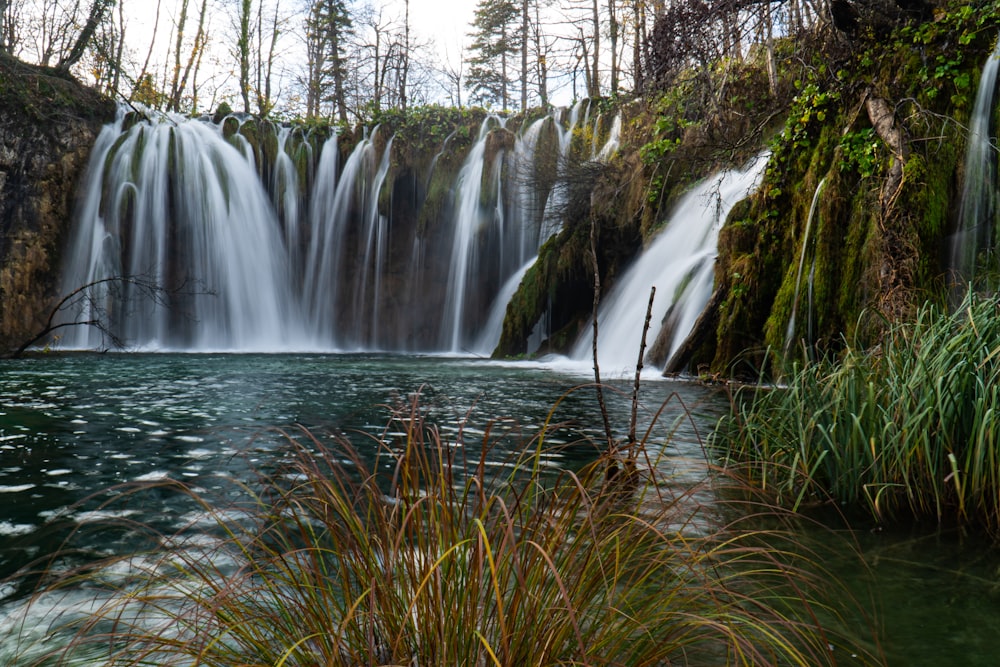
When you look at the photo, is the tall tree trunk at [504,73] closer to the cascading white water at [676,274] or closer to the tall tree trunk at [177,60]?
the tall tree trunk at [177,60]

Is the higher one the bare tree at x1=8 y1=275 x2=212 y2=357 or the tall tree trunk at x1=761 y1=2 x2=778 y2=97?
the tall tree trunk at x1=761 y1=2 x2=778 y2=97

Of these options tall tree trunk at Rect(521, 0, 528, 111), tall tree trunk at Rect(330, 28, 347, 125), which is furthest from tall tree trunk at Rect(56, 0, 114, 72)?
tall tree trunk at Rect(521, 0, 528, 111)

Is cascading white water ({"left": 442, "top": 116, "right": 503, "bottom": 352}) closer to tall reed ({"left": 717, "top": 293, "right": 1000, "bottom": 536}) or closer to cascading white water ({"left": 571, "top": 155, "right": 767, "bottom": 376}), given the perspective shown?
cascading white water ({"left": 571, "top": 155, "right": 767, "bottom": 376})

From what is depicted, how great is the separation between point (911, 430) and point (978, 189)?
4.52 m

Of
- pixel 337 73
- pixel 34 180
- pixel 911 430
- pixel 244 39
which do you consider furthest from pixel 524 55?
pixel 911 430

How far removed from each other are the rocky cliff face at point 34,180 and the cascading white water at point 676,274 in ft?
49.5

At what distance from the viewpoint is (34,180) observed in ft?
61.6

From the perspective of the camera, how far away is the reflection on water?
8.29ft

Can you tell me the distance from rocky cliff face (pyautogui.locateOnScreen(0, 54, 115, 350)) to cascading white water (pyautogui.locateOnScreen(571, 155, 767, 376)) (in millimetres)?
15098

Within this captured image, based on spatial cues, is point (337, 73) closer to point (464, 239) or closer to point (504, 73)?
point (504, 73)

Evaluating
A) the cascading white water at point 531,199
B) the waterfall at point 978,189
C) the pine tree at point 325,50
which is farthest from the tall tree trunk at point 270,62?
the waterfall at point 978,189

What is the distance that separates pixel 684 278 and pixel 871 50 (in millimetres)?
4280

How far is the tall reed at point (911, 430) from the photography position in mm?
3062

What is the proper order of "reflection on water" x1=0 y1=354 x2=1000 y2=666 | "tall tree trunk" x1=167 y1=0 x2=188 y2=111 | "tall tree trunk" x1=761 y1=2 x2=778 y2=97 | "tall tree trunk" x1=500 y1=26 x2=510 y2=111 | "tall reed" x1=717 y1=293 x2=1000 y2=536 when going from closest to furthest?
1. "reflection on water" x1=0 y1=354 x2=1000 y2=666
2. "tall reed" x1=717 y1=293 x2=1000 y2=536
3. "tall tree trunk" x1=761 y1=2 x2=778 y2=97
4. "tall tree trunk" x1=167 y1=0 x2=188 y2=111
5. "tall tree trunk" x1=500 y1=26 x2=510 y2=111
